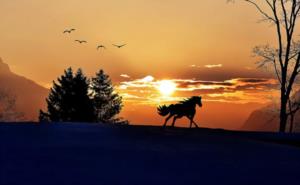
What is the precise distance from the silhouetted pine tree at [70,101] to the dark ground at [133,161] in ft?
182

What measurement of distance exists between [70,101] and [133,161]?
64.4 m

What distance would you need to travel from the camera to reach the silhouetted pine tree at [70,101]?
232ft

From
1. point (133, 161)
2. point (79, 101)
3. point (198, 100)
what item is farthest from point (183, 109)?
point (79, 101)

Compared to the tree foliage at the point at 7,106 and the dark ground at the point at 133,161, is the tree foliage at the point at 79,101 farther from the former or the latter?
the dark ground at the point at 133,161

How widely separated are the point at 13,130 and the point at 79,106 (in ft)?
183

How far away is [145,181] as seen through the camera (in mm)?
7949

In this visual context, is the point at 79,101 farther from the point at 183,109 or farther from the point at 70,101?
the point at 183,109

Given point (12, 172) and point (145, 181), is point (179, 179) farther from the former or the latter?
point (12, 172)

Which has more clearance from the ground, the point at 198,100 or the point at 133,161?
the point at 198,100

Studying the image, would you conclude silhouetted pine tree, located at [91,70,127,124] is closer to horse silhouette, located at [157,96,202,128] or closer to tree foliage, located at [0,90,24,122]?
tree foliage, located at [0,90,24,122]

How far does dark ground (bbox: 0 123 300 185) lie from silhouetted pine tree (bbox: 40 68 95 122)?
5557cm

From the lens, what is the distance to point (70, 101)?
73.5m

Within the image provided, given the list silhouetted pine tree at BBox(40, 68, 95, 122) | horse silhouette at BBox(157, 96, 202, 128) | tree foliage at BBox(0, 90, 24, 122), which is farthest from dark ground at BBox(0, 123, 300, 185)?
tree foliage at BBox(0, 90, 24, 122)

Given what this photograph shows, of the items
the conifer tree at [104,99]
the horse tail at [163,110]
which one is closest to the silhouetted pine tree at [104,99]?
the conifer tree at [104,99]
